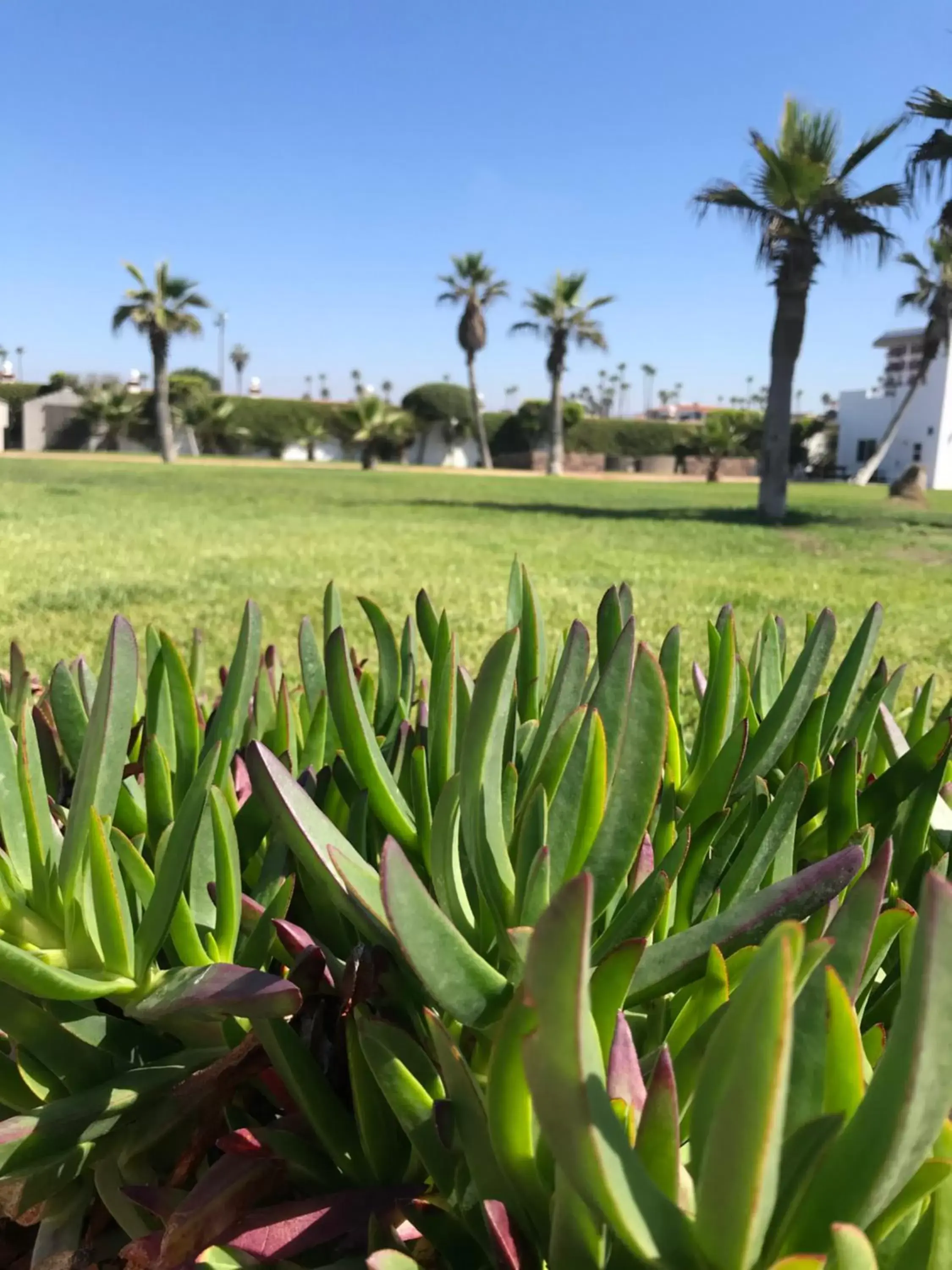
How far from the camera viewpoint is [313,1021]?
2.71ft

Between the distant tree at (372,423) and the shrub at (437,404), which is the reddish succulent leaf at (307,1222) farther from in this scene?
the shrub at (437,404)

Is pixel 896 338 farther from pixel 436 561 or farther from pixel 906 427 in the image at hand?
pixel 436 561

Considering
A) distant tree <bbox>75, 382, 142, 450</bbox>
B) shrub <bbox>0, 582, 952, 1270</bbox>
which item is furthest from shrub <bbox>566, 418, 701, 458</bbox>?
shrub <bbox>0, 582, 952, 1270</bbox>

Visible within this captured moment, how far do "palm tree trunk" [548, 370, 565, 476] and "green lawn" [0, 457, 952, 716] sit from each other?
20.7 metres

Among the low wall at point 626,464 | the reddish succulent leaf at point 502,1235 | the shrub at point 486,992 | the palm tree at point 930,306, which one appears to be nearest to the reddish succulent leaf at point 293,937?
the shrub at point 486,992

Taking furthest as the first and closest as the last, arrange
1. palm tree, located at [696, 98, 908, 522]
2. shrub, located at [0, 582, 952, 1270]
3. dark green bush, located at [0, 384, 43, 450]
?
dark green bush, located at [0, 384, 43, 450] → palm tree, located at [696, 98, 908, 522] → shrub, located at [0, 582, 952, 1270]

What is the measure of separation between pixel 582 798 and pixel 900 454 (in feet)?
158

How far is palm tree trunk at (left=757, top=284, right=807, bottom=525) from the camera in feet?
53.5

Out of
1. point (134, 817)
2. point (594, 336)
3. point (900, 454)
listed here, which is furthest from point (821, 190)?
point (900, 454)

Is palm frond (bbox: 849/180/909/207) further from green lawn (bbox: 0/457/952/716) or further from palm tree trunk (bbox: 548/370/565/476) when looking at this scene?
palm tree trunk (bbox: 548/370/565/476)

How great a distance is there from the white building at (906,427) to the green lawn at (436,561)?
2308cm

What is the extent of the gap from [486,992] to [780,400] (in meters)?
17.2

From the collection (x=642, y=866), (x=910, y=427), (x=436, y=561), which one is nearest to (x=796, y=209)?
(x=436, y=561)

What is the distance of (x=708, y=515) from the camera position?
17828mm
